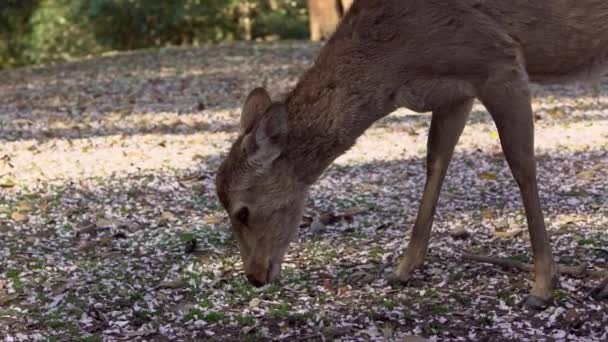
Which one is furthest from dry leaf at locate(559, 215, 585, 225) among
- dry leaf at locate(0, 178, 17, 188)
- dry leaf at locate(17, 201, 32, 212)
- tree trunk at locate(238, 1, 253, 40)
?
tree trunk at locate(238, 1, 253, 40)

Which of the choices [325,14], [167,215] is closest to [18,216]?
[167,215]

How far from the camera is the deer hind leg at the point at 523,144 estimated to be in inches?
197

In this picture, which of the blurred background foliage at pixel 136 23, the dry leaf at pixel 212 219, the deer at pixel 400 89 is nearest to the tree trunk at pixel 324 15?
the blurred background foliage at pixel 136 23

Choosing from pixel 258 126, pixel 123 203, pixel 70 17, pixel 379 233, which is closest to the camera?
pixel 258 126

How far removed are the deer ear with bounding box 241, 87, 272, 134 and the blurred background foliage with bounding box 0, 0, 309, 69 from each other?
21.8m

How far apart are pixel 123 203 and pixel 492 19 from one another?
3851mm

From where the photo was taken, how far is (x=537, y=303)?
5.12 metres

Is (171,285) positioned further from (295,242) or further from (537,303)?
(537,303)

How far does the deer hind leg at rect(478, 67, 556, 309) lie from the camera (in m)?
5.00

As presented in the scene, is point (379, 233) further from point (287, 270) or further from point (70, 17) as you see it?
point (70, 17)

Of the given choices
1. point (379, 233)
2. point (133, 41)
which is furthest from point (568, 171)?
point (133, 41)

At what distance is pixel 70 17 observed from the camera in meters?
28.6

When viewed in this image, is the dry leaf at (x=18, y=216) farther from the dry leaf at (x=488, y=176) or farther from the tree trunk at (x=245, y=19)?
the tree trunk at (x=245, y=19)

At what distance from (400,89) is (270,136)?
73cm
